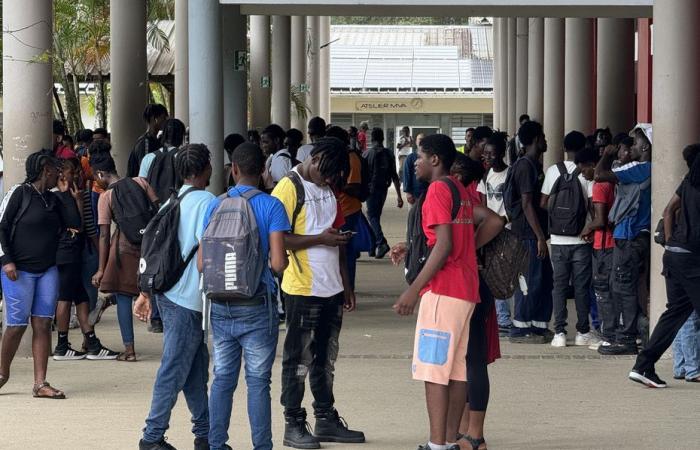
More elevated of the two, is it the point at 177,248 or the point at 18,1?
the point at 18,1

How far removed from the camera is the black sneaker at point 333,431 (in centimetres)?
846

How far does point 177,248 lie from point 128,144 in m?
11.6

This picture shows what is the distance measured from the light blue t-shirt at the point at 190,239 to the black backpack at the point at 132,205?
3.52 m

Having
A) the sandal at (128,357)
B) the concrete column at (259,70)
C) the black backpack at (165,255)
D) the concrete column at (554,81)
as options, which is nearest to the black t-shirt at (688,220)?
the black backpack at (165,255)

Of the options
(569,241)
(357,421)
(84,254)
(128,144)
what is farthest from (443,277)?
(128,144)

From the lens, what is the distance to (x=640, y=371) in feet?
33.4

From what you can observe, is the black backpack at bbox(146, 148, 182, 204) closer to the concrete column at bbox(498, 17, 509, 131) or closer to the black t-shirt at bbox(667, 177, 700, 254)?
the black t-shirt at bbox(667, 177, 700, 254)

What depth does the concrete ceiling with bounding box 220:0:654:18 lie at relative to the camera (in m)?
13.4

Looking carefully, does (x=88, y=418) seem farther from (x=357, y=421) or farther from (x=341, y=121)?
(x=341, y=121)

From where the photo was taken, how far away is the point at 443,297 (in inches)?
295

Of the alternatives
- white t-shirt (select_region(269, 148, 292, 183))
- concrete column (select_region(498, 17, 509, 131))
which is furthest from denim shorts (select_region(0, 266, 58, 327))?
concrete column (select_region(498, 17, 509, 131))

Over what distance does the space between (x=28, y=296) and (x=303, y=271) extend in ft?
8.20

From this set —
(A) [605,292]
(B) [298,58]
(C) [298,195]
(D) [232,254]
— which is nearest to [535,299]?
(A) [605,292]

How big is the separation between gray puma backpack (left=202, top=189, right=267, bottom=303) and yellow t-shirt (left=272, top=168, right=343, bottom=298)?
855 millimetres
